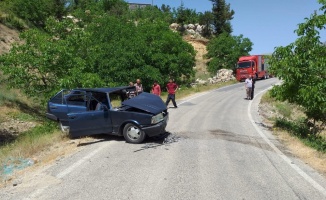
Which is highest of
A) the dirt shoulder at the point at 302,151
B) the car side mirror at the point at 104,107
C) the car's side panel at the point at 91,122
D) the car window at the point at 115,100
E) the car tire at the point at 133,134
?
the car window at the point at 115,100

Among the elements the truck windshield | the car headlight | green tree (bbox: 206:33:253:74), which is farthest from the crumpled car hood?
green tree (bbox: 206:33:253:74)

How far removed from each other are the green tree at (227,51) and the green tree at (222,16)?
14.8m

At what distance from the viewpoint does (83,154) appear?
8539 millimetres

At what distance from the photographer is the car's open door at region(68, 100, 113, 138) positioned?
32.7 feet

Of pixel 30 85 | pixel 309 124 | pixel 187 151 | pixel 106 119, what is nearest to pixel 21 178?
pixel 106 119

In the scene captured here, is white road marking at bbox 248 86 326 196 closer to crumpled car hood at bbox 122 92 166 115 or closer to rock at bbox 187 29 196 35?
crumpled car hood at bbox 122 92 166 115

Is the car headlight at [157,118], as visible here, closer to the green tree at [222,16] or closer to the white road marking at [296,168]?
the white road marking at [296,168]

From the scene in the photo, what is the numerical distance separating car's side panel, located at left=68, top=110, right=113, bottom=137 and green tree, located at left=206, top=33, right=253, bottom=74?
51.9m

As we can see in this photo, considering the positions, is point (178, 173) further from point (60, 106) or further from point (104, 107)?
point (60, 106)

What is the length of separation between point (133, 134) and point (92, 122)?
1255 mm

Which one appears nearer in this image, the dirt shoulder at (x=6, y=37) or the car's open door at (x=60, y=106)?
the car's open door at (x=60, y=106)

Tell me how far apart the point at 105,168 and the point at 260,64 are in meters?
41.2

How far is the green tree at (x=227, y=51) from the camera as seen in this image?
60.0 m

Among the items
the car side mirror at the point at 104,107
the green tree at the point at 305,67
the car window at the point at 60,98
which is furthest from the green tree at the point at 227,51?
the car side mirror at the point at 104,107
